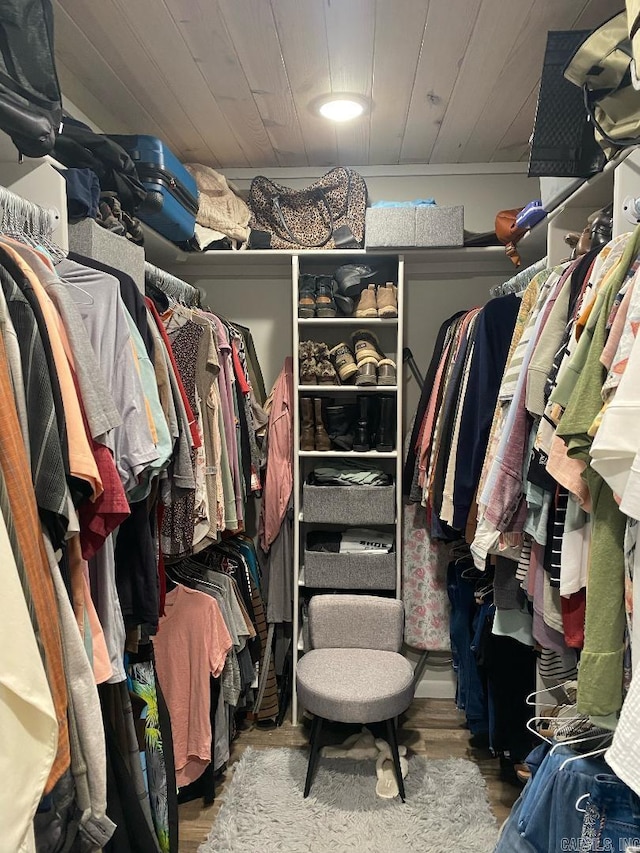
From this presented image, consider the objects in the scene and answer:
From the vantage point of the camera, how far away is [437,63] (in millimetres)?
1937

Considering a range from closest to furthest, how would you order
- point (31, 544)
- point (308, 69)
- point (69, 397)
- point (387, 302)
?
1. point (31, 544)
2. point (69, 397)
3. point (308, 69)
4. point (387, 302)

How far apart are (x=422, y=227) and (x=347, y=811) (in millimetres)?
2150

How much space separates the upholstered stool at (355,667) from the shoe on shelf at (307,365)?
90 cm

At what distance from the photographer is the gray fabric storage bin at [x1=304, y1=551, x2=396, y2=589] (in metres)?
2.63

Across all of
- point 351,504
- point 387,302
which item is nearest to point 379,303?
point 387,302

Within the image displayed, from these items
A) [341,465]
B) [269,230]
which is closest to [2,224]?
[269,230]

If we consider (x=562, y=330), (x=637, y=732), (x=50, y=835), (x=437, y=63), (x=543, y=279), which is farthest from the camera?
(x=437, y=63)

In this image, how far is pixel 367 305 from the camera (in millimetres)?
2633

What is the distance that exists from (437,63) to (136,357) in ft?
4.40

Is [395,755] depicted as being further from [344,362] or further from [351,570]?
[344,362]

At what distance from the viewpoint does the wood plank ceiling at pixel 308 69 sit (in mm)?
1669

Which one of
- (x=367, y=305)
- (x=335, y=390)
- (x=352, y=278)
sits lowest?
(x=335, y=390)

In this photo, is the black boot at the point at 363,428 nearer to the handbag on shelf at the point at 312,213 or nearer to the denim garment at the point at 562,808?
the handbag on shelf at the point at 312,213

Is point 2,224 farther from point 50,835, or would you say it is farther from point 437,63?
point 437,63
